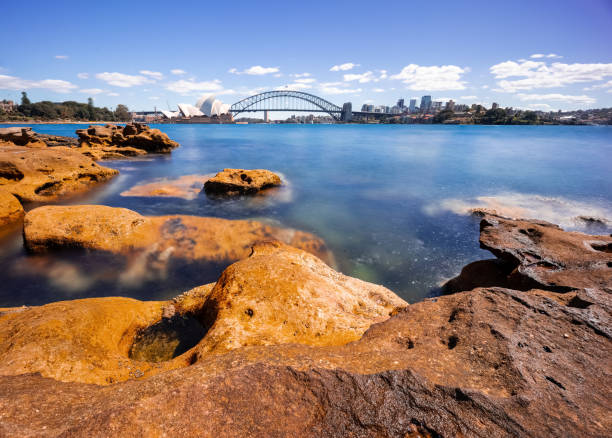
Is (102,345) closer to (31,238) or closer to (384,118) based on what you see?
(31,238)

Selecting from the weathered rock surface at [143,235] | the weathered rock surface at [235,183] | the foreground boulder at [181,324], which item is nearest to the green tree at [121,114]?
the weathered rock surface at [235,183]

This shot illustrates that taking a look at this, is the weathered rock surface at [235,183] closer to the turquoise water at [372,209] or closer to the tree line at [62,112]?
the turquoise water at [372,209]

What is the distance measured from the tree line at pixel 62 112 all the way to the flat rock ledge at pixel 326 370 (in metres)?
137

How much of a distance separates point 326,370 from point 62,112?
6018 inches

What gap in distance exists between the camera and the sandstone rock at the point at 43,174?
13205 mm

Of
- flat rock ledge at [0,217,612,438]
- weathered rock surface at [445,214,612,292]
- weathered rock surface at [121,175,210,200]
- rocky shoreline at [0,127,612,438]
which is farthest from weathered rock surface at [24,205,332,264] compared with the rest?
weathered rock surface at [121,175,210,200]

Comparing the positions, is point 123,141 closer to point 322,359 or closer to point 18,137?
point 18,137

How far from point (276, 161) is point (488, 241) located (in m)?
27.3

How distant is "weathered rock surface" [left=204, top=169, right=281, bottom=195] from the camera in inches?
612

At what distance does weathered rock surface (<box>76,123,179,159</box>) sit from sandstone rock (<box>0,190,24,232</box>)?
Result: 2017cm

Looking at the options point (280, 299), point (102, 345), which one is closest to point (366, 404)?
point (280, 299)

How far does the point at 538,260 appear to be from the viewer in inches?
210

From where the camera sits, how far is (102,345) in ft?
12.6


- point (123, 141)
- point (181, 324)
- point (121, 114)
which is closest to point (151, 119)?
point (121, 114)
